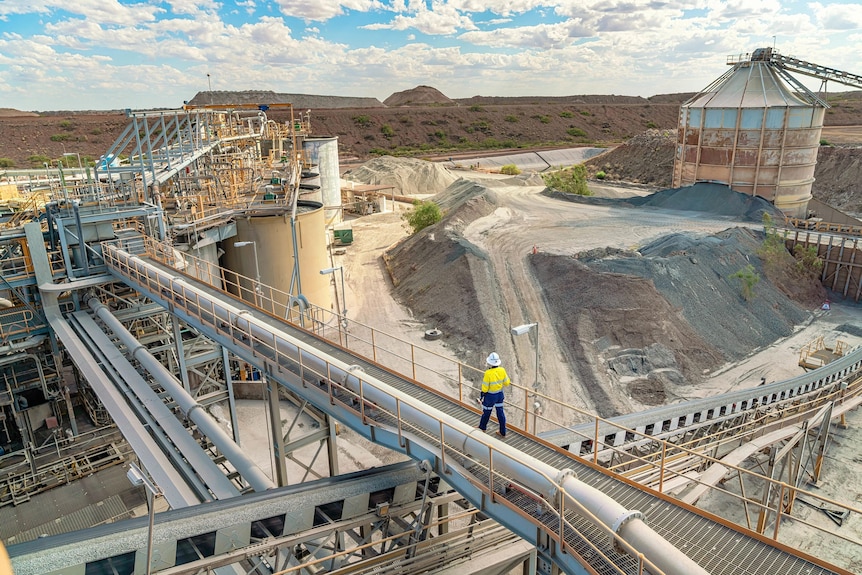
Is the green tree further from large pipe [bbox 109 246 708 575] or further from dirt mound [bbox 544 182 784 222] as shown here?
large pipe [bbox 109 246 708 575]

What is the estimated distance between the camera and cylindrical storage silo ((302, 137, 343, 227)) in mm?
41250

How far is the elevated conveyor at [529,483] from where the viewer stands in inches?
247

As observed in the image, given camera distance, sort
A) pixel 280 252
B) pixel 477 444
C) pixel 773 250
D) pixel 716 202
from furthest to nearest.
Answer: pixel 716 202 < pixel 773 250 < pixel 280 252 < pixel 477 444

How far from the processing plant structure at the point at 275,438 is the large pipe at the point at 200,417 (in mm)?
55

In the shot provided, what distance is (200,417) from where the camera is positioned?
483 inches

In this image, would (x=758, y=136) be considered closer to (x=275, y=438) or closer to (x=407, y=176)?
(x=407, y=176)

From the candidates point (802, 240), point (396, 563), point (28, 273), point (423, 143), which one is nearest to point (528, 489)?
point (396, 563)

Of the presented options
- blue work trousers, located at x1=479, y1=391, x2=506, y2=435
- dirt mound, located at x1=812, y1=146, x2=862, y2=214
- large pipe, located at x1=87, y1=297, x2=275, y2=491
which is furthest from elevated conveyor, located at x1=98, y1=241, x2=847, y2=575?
dirt mound, located at x1=812, y1=146, x2=862, y2=214

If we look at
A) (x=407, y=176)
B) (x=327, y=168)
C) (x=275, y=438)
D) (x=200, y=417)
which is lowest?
(x=407, y=176)

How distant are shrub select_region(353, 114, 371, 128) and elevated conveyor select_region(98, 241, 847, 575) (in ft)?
341

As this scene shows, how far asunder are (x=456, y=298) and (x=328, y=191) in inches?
728

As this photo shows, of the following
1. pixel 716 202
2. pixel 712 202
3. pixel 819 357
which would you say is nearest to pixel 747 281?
pixel 819 357

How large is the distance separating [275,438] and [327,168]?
33893 millimetres

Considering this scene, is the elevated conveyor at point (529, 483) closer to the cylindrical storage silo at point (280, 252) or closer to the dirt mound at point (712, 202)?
the cylindrical storage silo at point (280, 252)
